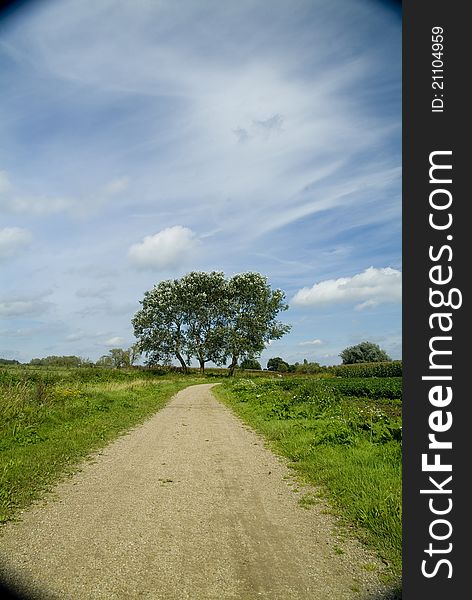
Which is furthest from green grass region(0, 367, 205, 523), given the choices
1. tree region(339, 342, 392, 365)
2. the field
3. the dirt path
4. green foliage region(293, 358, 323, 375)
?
tree region(339, 342, 392, 365)

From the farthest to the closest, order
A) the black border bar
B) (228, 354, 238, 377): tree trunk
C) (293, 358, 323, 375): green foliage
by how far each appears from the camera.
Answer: (293, 358, 323, 375): green foliage, (228, 354, 238, 377): tree trunk, the black border bar

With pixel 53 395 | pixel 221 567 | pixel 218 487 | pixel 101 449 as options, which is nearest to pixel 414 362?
pixel 221 567

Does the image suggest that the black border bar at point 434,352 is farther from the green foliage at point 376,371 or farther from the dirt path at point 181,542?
the green foliage at point 376,371

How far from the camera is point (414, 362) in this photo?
10.6 ft

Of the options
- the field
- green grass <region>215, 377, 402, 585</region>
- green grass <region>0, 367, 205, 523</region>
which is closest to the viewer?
green grass <region>215, 377, 402, 585</region>

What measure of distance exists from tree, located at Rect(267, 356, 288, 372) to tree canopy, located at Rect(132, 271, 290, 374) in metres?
22.0

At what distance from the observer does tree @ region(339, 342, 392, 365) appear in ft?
310

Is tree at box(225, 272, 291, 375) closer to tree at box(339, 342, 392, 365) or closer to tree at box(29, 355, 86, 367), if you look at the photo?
tree at box(29, 355, 86, 367)

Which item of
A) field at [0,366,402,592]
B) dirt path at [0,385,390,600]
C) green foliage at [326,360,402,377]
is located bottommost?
dirt path at [0,385,390,600]

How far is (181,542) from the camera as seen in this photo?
15.9 ft

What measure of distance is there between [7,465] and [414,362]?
702 centimetres

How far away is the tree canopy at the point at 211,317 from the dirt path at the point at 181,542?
51852mm

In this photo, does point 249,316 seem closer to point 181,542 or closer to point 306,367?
point 306,367

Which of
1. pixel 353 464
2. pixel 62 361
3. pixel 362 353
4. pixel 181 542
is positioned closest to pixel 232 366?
pixel 62 361
